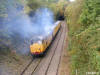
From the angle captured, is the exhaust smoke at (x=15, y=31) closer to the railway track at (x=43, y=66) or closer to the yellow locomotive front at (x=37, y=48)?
the yellow locomotive front at (x=37, y=48)

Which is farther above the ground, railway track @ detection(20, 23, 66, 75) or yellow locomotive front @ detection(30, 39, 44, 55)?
yellow locomotive front @ detection(30, 39, 44, 55)

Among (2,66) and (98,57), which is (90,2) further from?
(2,66)

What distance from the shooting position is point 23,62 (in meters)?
17.6

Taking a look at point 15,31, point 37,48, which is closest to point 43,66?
point 37,48

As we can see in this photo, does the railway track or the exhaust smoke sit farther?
the exhaust smoke

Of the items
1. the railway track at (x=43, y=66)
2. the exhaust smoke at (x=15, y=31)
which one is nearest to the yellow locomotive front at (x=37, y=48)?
the railway track at (x=43, y=66)

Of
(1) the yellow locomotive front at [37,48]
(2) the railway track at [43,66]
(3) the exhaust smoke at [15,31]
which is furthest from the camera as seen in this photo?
(1) the yellow locomotive front at [37,48]

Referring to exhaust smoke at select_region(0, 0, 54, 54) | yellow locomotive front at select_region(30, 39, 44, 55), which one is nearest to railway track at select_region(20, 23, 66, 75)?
yellow locomotive front at select_region(30, 39, 44, 55)

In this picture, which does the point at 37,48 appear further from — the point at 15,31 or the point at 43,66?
the point at 15,31

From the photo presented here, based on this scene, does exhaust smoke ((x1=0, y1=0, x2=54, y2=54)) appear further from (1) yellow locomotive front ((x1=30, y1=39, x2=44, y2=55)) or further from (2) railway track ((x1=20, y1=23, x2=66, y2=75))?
(2) railway track ((x1=20, y1=23, x2=66, y2=75))

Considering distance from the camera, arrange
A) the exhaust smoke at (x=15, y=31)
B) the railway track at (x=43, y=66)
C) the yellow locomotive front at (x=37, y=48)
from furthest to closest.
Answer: the yellow locomotive front at (x=37, y=48), the exhaust smoke at (x=15, y=31), the railway track at (x=43, y=66)

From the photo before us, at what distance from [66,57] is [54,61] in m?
2.00

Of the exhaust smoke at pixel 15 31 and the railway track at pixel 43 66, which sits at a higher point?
the exhaust smoke at pixel 15 31

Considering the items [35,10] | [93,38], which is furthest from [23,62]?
[35,10]
